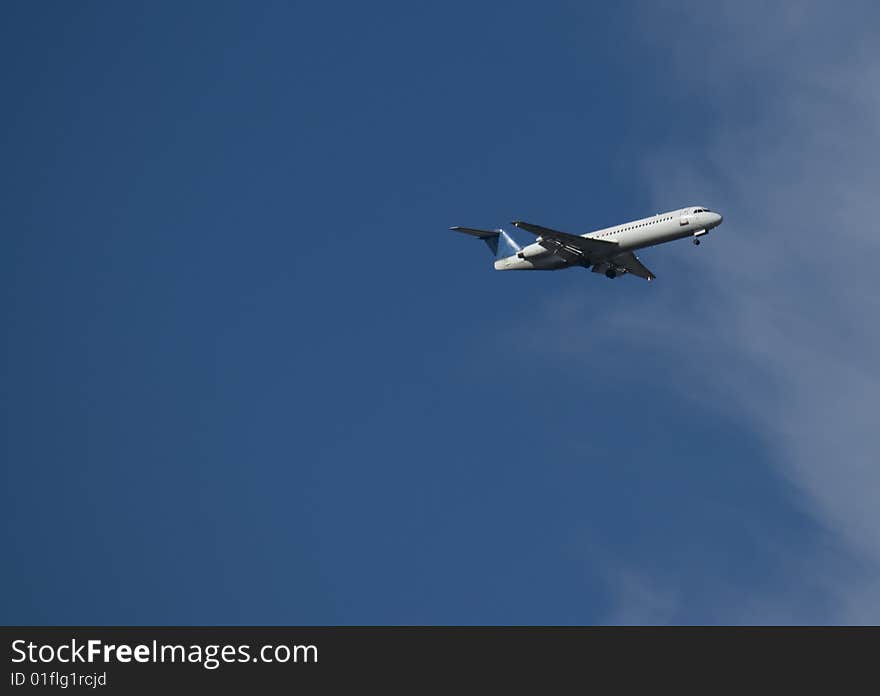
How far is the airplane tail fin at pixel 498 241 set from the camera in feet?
489

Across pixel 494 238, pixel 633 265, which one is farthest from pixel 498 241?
pixel 633 265

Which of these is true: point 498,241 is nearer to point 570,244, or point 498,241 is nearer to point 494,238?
point 494,238

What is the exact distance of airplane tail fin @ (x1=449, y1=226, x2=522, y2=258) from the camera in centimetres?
14900

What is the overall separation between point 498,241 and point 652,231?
73.6ft

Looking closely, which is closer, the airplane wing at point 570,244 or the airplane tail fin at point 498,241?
the airplane wing at point 570,244
